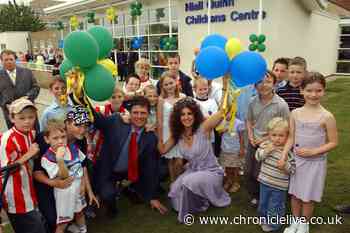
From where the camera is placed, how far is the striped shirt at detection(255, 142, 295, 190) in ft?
9.39

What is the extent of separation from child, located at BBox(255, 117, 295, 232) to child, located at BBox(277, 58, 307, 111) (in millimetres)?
554

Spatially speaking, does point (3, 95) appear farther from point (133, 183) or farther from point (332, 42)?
point (332, 42)

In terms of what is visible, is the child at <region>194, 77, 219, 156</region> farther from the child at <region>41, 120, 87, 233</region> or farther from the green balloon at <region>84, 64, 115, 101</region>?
the child at <region>41, 120, 87, 233</region>

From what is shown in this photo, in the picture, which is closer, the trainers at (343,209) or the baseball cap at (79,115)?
the baseball cap at (79,115)

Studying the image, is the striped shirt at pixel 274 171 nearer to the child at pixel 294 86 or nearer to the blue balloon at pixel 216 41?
the child at pixel 294 86

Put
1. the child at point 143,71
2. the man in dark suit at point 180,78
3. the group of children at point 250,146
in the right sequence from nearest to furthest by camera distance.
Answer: the group of children at point 250,146 → the man in dark suit at point 180,78 → the child at point 143,71

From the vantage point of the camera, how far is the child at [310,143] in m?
2.64

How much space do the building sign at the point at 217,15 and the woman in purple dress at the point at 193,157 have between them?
26.2 feet

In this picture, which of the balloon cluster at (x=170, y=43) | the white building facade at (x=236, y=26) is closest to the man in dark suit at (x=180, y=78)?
the white building facade at (x=236, y=26)

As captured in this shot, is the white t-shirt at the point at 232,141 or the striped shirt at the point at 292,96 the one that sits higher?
the striped shirt at the point at 292,96

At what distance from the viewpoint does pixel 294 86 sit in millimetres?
3383

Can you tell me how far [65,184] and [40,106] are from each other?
735 centimetres

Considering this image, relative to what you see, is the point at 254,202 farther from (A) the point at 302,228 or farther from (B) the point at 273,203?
(A) the point at 302,228

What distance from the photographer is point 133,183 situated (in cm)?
362
